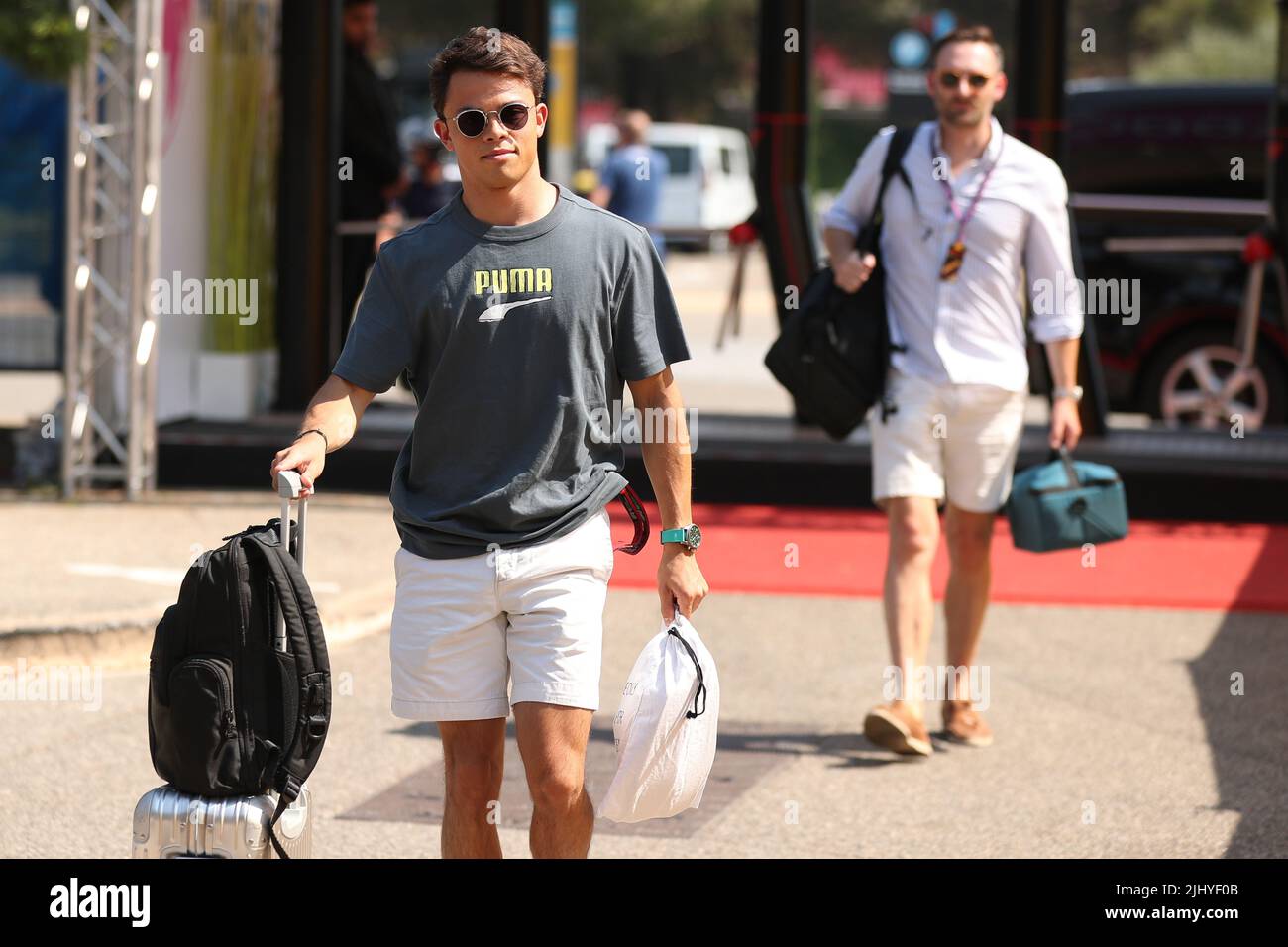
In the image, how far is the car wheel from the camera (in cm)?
1278

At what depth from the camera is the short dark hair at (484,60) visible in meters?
4.28

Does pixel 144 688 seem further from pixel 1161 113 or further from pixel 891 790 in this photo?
pixel 1161 113

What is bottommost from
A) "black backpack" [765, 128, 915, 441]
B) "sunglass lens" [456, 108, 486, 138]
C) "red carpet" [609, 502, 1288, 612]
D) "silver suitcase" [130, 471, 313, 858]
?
"red carpet" [609, 502, 1288, 612]

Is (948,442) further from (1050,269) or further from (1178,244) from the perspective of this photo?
(1178,244)

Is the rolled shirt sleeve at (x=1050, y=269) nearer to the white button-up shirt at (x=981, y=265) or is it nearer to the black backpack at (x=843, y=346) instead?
the white button-up shirt at (x=981, y=265)

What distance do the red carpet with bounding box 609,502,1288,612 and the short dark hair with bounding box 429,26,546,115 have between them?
5.16m

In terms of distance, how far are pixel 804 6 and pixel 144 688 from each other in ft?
19.0

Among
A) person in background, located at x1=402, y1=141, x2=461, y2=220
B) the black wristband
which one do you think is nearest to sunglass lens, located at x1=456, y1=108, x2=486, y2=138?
the black wristband

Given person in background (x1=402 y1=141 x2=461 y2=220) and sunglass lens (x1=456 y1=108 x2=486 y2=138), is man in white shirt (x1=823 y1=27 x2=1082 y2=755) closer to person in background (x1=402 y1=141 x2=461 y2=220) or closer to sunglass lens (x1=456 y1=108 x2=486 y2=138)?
sunglass lens (x1=456 y1=108 x2=486 y2=138)

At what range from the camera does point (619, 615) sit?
28.9 ft

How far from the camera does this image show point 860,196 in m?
6.99

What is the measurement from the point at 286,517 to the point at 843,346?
9.85 feet

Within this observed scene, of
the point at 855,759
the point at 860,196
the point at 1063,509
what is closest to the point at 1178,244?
the point at 860,196
